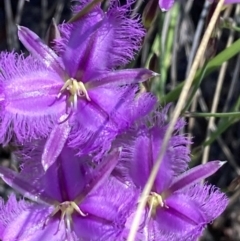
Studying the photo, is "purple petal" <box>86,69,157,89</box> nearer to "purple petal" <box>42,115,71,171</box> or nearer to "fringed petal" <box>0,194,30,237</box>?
"purple petal" <box>42,115,71,171</box>

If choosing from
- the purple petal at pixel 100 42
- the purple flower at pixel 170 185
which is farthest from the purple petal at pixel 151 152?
the purple petal at pixel 100 42

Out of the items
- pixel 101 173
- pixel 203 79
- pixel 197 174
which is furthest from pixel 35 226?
pixel 203 79

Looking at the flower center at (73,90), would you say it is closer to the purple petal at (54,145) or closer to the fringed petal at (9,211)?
the purple petal at (54,145)

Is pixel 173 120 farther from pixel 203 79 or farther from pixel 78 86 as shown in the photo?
pixel 203 79

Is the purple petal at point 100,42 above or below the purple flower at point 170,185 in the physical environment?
above

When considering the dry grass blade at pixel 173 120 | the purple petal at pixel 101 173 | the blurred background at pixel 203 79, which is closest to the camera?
the dry grass blade at pixel 173 120

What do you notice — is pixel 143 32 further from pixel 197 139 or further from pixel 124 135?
pixel 197 139
